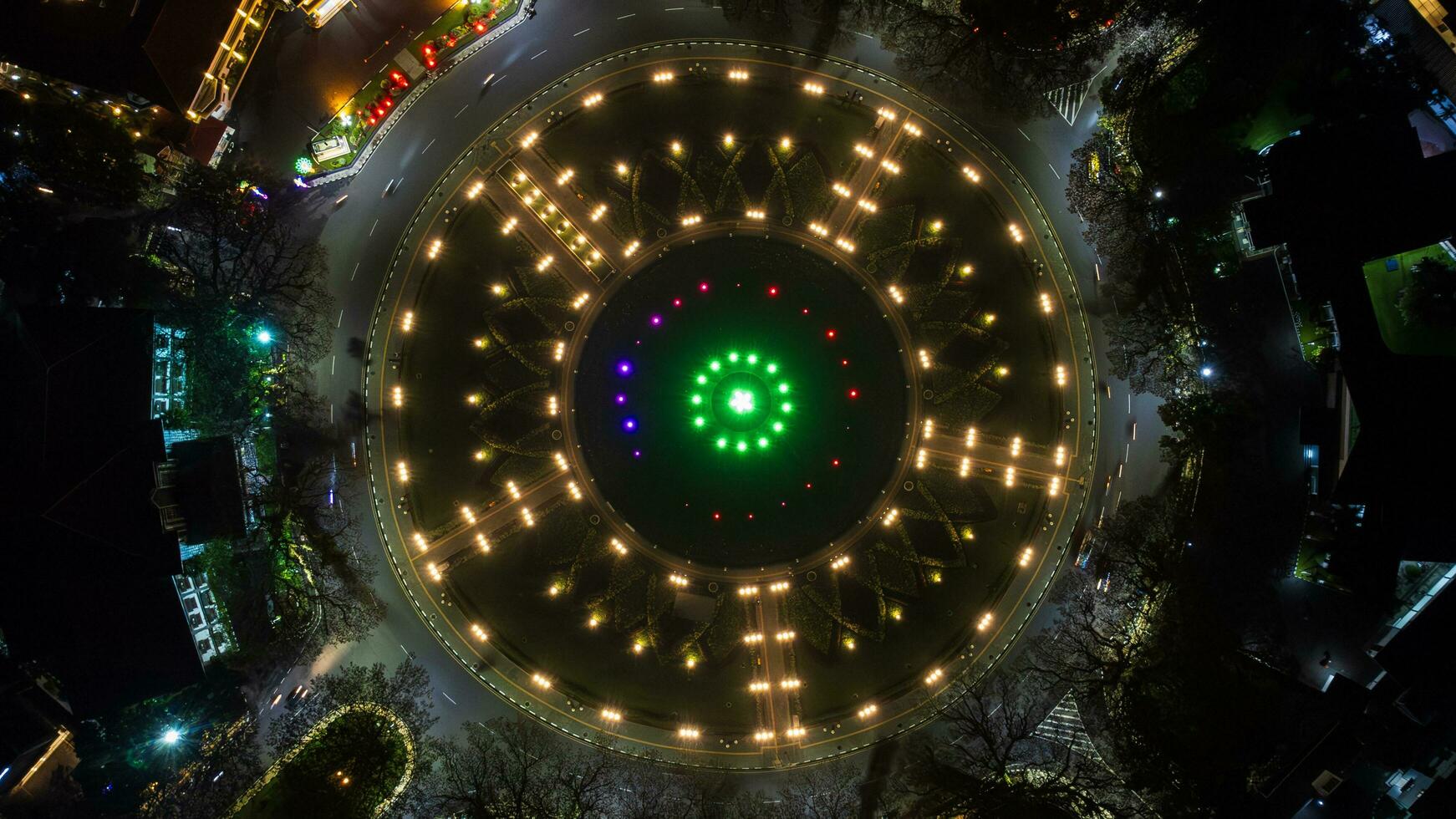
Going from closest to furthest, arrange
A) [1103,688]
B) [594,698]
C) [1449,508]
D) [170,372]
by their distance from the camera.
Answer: [1449,508]
[170,372]
[1103,688]
[594,698]

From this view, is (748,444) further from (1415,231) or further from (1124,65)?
(1415,231)

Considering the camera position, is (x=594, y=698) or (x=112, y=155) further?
(x=594, y=698)

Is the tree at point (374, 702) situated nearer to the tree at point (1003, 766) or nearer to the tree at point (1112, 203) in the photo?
the tree at point (1003, 766)

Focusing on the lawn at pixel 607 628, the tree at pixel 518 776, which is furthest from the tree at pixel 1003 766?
the tree at pixel 518 776

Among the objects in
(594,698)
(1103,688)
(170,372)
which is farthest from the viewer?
(594,698)

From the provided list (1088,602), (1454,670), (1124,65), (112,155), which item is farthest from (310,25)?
(1454,670)

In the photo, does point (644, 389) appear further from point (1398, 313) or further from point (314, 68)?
point (1398, 313)

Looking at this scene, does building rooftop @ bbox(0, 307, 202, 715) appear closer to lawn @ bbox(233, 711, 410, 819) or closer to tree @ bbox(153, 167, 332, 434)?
tree @ bbox(153, 167, 332, 434)
